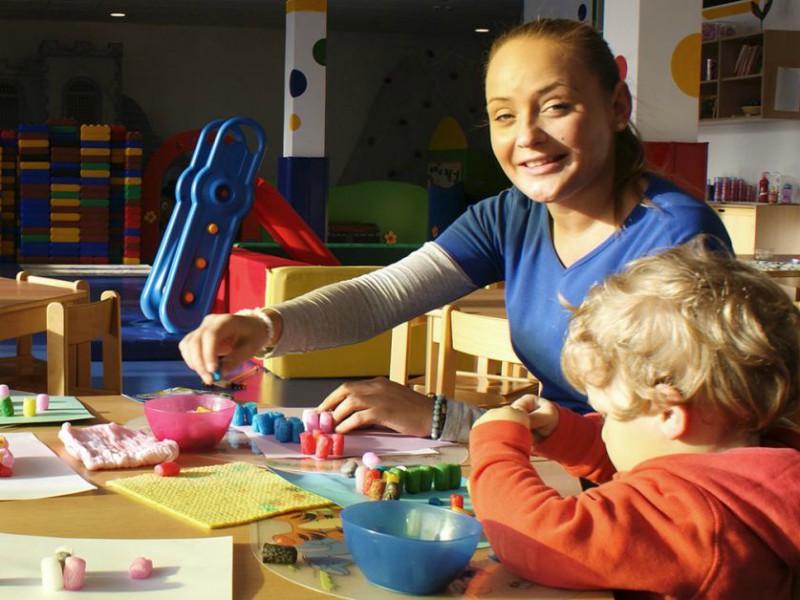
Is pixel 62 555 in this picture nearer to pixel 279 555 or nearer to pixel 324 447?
pixel 279 555

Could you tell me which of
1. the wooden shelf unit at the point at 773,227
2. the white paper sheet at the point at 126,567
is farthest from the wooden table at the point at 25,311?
the wooden shelf unit at the point at 773,227

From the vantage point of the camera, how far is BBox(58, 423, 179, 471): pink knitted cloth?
143 cm

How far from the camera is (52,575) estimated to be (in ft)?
3.26

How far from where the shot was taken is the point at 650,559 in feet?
3.21

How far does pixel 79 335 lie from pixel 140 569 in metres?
1.80

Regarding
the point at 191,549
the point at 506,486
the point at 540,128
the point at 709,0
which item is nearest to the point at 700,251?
the point at 506,486

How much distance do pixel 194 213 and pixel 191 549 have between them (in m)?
5.55

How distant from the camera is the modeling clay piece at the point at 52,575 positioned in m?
0.99

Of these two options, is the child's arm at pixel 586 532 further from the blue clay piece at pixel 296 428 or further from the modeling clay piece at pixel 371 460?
the blue clay piece at pixel 296 428

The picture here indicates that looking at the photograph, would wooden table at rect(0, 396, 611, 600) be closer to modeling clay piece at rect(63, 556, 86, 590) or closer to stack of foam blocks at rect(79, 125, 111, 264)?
modeling clay piece at rect(63, 556, 86, 590)

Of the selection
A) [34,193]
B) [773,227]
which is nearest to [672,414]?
[773,227]

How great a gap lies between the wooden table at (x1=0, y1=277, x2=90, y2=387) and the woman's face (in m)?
2.12

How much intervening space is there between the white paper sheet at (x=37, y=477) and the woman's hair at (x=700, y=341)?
2.11 ft

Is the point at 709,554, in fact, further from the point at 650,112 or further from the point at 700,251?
the point at 650,112
